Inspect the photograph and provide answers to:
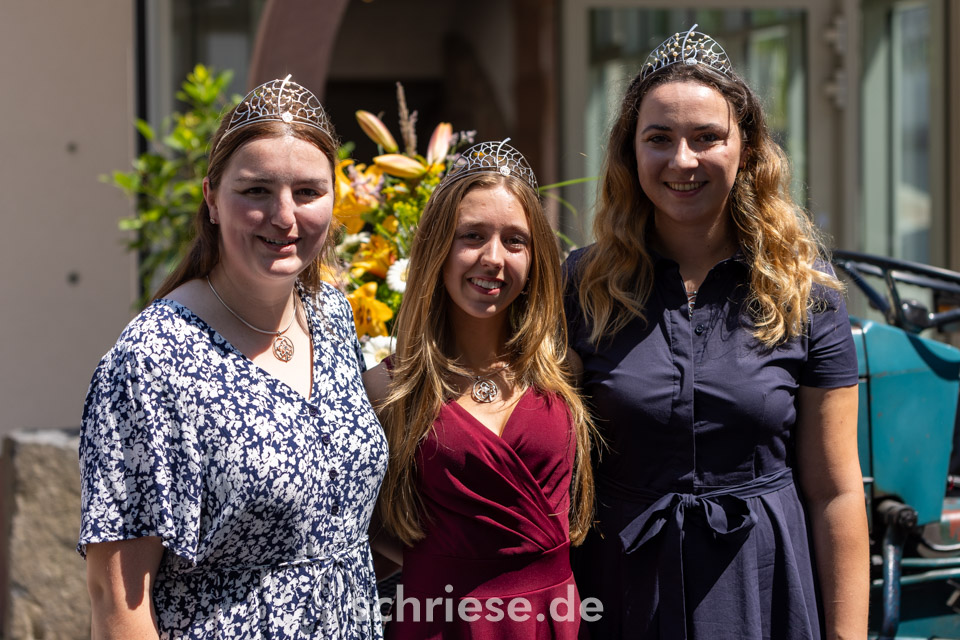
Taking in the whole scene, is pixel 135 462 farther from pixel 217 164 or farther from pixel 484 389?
pixel 484 389

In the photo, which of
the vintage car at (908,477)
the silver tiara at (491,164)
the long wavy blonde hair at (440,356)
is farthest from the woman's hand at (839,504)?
the silver tiara at (491,164)

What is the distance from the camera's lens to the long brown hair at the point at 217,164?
1.75 m

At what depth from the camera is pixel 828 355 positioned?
6.38 ft

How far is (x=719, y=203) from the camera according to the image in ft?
6.56

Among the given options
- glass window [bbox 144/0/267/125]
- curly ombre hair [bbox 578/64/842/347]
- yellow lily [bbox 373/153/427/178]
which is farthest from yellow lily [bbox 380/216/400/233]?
glass window [bbox 144/0/267/125]

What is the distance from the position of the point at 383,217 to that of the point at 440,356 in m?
0.54

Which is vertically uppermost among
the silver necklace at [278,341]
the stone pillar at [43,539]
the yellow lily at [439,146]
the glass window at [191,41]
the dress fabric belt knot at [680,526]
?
the glass window at [191,41]

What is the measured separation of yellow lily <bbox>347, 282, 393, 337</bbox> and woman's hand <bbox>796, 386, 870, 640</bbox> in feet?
3.11

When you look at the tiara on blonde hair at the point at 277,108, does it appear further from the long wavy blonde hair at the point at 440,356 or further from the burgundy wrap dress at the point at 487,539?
the burgundy wrap dress at the point at 487,539

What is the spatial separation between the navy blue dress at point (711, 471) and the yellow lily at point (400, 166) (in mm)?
722

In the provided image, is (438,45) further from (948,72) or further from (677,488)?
(677,488)

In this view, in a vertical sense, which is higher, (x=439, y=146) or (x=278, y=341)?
(x=439, y=146)

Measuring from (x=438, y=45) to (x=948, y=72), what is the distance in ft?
12.2

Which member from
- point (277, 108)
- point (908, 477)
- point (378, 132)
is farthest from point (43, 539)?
point (908, 477)
